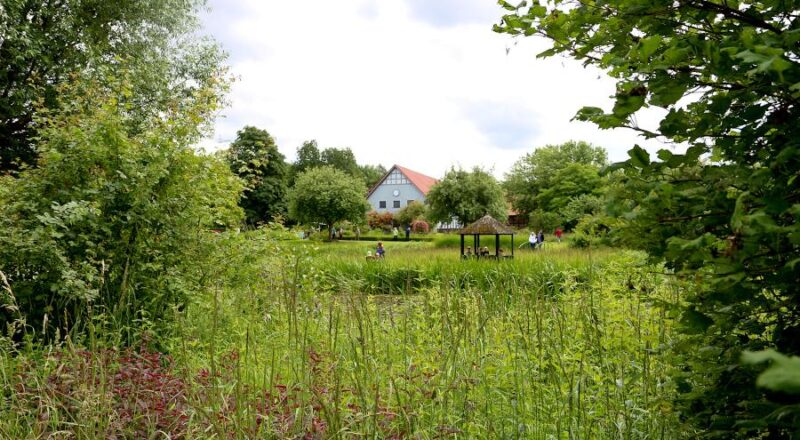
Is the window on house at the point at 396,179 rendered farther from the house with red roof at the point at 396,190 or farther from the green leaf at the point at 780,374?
the green leaf at the point at 780,374

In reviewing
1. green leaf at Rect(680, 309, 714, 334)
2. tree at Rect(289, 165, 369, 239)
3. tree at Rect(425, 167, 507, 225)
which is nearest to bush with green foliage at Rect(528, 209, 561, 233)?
tree at Rect(425, 167, 507, 225)

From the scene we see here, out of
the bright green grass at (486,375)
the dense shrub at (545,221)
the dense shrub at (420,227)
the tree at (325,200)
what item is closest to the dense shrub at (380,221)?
the dense shrub at (420,227)

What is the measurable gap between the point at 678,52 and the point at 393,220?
49.8 m

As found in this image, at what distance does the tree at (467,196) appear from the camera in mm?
37281

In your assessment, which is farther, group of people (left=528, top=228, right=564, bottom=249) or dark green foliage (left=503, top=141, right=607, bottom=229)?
dark green foliage (left=503, top=141, right=607, bottom=229)

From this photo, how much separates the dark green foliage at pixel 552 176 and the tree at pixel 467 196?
587 centimetres

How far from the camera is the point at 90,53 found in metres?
14.3

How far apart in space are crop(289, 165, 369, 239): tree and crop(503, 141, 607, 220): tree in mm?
16049

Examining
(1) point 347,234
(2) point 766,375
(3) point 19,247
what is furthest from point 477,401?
(1) point 347,234

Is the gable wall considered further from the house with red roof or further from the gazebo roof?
the gazebo roof

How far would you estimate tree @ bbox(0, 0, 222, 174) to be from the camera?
14.3 meters

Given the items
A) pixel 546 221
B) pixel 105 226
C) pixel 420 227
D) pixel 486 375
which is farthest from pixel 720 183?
pixel 420 227

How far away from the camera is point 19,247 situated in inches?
179

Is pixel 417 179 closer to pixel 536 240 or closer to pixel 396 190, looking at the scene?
pixel 396 190
